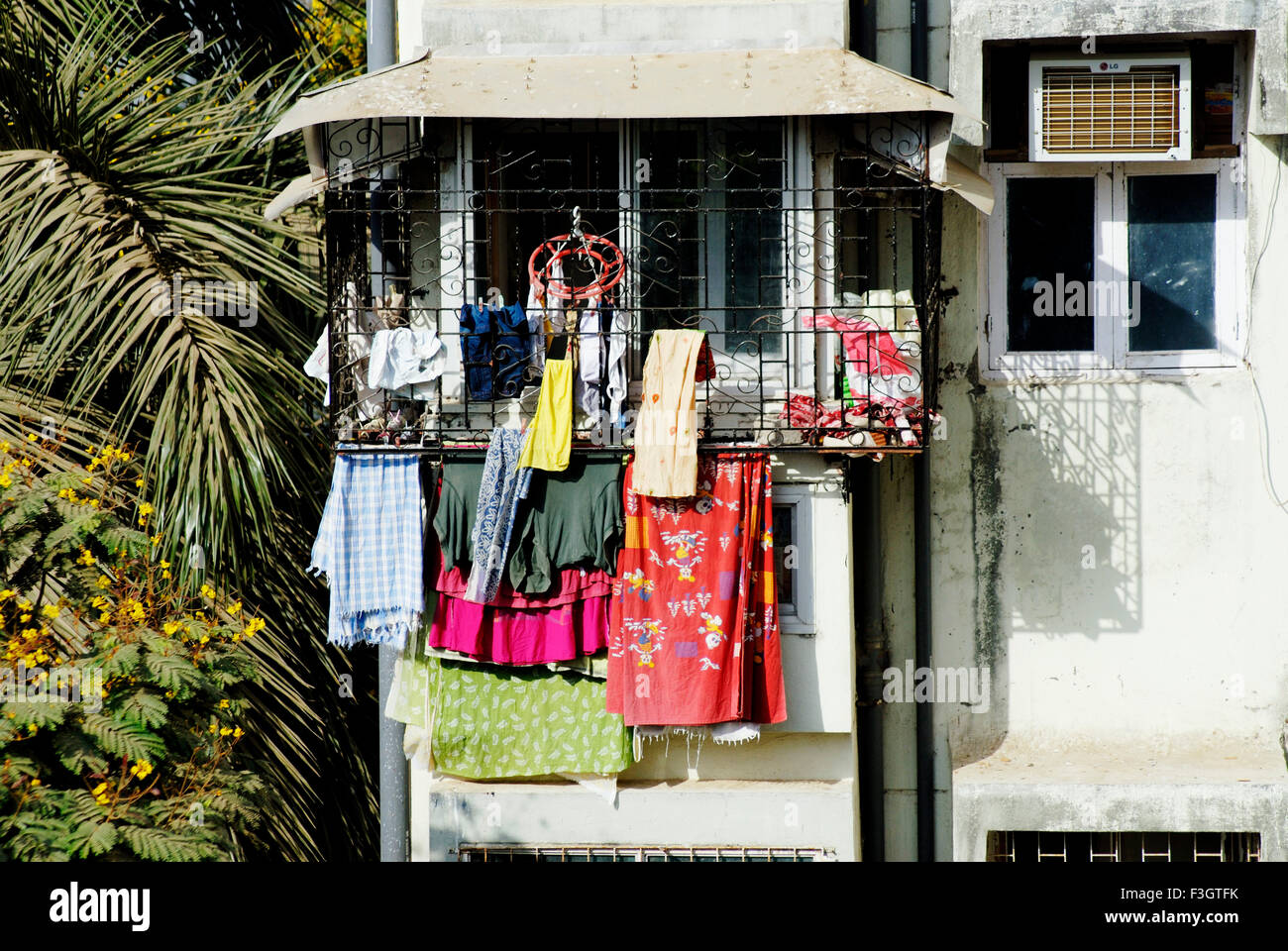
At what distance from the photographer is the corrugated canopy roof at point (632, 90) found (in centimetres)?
639

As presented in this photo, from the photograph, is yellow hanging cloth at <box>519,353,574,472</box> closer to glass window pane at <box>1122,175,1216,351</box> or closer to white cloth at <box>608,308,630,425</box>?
white cloth at <box>608,308,630,425</box>

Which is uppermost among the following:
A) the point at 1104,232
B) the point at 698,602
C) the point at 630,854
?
the point at 1104,232

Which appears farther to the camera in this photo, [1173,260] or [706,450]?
[1173,260]

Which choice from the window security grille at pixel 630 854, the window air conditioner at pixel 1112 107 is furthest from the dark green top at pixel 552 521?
the window air conditioner at pixel 1112 107

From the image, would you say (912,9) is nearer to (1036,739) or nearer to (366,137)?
(366,137)

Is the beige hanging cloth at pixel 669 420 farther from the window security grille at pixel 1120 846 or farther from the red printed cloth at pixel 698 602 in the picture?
the window security grille at pixel 1120 846

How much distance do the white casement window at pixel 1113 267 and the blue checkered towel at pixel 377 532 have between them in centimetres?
318

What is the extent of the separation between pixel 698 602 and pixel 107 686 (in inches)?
109

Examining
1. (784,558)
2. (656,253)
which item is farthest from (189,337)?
(784,558)

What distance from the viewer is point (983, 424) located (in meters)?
7.41

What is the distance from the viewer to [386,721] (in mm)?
7078

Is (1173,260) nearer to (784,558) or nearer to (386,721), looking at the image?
(784,558)

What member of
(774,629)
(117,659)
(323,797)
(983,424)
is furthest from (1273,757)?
(117,659)
